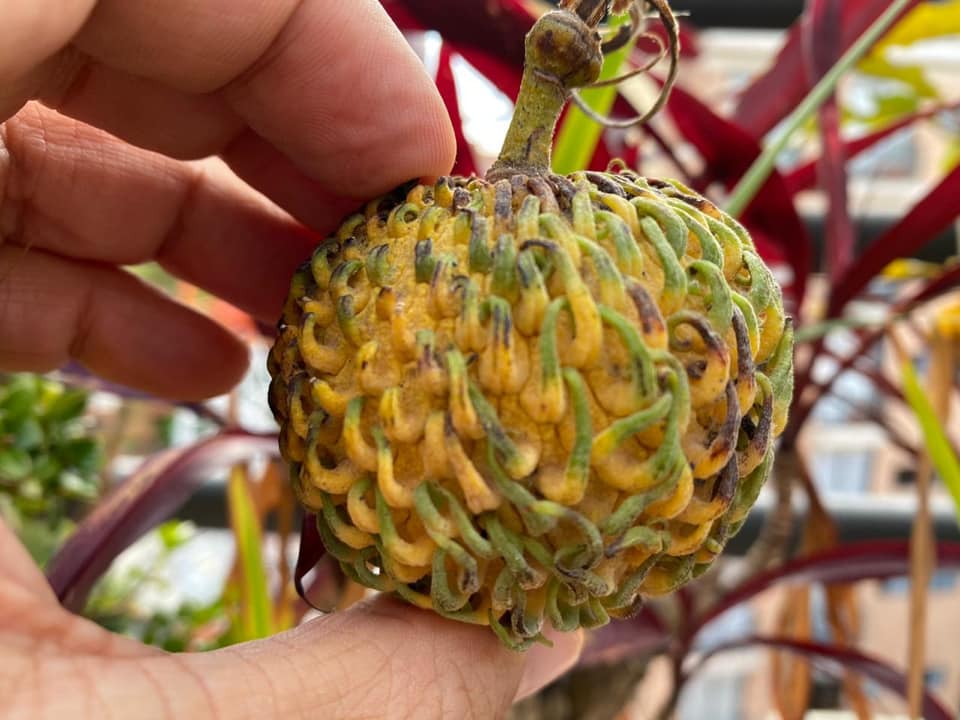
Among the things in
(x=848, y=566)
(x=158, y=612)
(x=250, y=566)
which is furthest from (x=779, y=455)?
(x=158, y=612)

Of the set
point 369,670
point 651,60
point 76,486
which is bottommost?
point 76,486

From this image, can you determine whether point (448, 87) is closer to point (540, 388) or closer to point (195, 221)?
point (195, 221)

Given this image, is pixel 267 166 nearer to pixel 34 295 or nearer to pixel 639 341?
pixel 34 295

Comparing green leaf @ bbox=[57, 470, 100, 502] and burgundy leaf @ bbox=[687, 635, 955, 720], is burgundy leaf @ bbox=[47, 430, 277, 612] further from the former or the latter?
burgundy leaf @ bbox=[687, 635, 955, 720]

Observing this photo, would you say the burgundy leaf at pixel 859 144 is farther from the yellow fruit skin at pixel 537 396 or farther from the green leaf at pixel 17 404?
the green leaf at pixel 17 404

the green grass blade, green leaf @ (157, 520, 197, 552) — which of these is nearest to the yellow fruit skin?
the green grass blade

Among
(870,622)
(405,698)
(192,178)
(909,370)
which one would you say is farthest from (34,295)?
(870,622)
